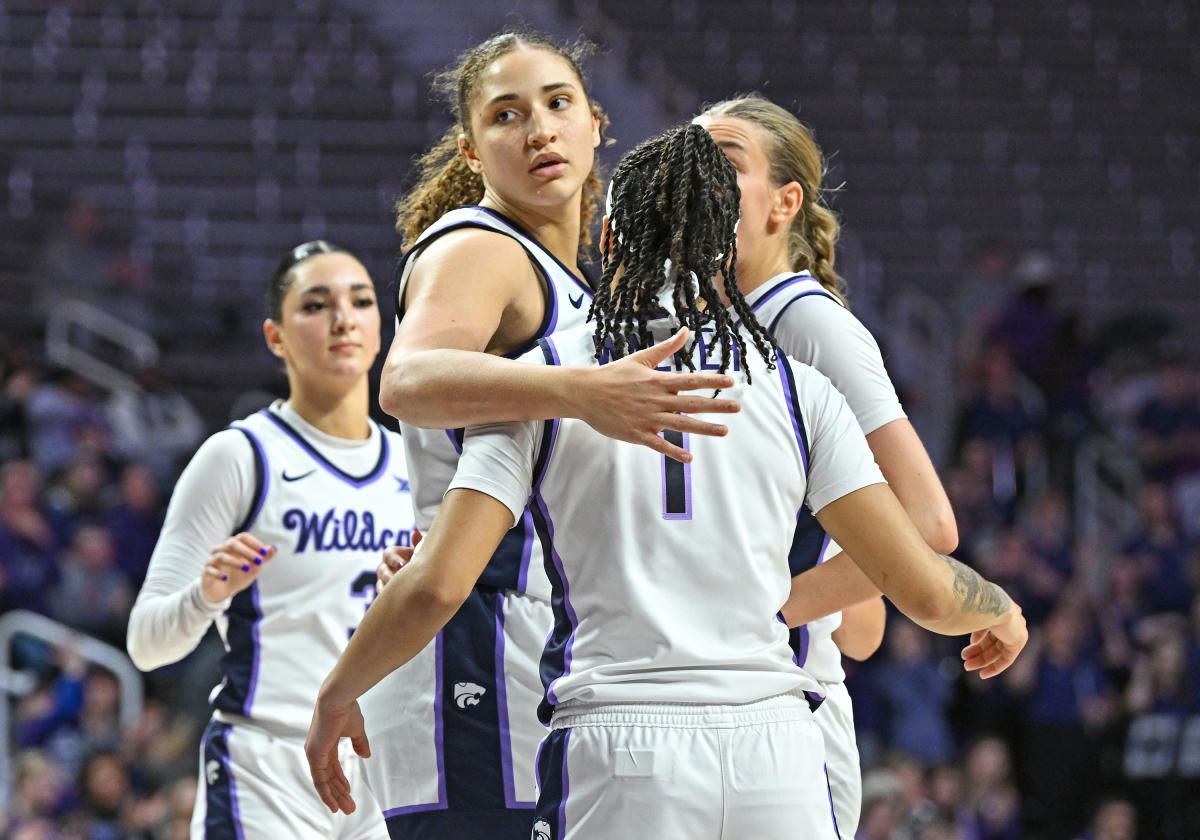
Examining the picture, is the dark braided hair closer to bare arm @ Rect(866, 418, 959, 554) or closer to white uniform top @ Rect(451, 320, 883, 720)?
white uniform top @ Rect(451, 320, 883, 720)

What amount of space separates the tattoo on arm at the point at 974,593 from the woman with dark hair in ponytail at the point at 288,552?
1.91 meters

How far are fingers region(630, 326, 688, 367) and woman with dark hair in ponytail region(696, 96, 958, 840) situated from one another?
2.33 feet

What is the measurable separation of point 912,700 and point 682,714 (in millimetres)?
7286

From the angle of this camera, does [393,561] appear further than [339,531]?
No

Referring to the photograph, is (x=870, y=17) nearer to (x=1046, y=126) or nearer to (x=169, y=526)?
(x=1046, y=126)

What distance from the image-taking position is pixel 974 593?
2.57 meters

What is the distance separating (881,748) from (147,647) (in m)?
5.96

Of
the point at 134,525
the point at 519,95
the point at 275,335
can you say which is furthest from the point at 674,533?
the point at 134,525

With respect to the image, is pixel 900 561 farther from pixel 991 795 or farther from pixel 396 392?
pixel 991 795

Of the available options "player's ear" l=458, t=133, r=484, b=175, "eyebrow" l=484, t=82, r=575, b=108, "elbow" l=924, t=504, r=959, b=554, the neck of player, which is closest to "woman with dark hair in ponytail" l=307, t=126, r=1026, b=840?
"elbow" l=924, t=504, r=959, b=554

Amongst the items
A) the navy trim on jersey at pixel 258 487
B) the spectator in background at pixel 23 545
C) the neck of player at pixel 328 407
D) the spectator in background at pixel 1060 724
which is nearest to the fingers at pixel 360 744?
the navy trim on jersey at pixel 258 487

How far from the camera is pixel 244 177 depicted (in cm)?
1398

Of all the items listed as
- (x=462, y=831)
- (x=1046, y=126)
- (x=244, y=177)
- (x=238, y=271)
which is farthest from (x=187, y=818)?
(x=1046, y=126)

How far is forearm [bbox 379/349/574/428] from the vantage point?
234cm
